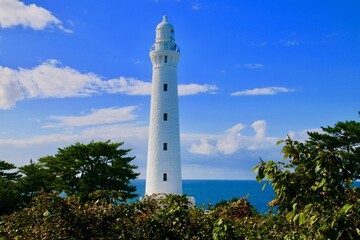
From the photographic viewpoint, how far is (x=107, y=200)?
865 cm

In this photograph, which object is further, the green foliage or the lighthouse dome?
the lighthouse dome

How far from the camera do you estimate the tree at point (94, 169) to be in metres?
26.1

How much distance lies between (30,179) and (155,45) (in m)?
13.2

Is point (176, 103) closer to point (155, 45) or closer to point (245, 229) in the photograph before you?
point (155, 45)

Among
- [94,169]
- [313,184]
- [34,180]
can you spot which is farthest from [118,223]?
[34,180]

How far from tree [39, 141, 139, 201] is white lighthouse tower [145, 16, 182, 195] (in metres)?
1.59

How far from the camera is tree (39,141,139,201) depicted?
26125 mm

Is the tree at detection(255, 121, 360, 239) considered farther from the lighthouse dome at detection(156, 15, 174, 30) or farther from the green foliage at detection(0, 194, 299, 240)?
the lighthouse dome at detection(156, 15, 174, 30)

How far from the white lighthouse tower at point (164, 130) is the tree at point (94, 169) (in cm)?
159

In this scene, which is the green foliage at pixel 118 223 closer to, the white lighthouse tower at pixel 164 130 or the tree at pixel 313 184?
the tree at pixel 313 184

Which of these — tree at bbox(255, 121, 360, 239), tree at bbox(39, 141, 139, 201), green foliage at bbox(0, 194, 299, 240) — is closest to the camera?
tree at bbox(255, 121, 360, 239)

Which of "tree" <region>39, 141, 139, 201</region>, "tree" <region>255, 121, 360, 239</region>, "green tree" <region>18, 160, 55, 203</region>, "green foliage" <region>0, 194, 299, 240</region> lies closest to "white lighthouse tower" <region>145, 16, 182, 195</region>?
"tree" <region>39, 141, 139, 201</region>

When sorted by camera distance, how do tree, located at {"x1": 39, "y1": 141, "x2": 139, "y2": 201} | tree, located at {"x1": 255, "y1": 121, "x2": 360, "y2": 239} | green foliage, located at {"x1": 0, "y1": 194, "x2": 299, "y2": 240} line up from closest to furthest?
tree, located at {"x1": 255, "y1": 121, "x2": 360, "y2": 239}
green foliage, located at {"x1": 0, "y1": 194, "x2": 299, "y2": 240}
tree, located at {"x1": 39, "y1": 141, "x2": 139, "y2": 201}

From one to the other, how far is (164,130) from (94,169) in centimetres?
544
